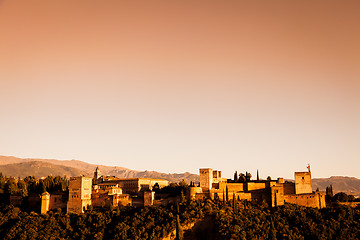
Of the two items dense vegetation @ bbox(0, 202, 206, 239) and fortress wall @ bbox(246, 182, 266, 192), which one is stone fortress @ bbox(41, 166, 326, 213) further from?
dense vegetation @ bbox(0, 202, 206, 239)

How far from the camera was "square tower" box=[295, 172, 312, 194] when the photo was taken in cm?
6925

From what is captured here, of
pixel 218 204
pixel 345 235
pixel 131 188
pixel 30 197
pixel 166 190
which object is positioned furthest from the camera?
pixel 131 188

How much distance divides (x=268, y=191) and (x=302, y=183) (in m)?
6.15

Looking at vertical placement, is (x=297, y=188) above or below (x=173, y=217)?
above

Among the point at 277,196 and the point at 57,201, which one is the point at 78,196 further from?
the point at 277,196

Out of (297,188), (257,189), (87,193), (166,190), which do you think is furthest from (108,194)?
(297,188)

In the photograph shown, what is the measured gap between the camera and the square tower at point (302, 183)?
69.2 metres

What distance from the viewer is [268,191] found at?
68062 millimetres

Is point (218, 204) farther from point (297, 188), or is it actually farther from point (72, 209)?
point (72, 209)

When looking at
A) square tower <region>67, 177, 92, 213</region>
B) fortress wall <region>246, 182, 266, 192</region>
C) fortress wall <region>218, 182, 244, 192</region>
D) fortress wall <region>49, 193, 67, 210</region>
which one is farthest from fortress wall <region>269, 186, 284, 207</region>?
fortress wall <region>49, 193, 67, 210</region>

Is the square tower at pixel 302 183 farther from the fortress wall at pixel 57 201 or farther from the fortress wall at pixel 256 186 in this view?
the fortress wall at pixel 57 201

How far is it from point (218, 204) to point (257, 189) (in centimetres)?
884

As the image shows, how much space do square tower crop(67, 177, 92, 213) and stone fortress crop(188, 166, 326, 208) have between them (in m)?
16.4

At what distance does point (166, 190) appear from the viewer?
7656cm
